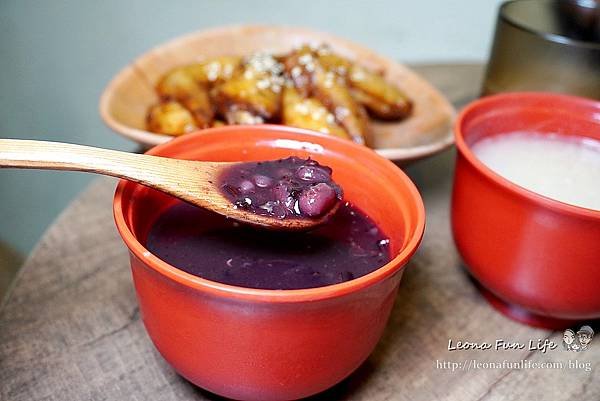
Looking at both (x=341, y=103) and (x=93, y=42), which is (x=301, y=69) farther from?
(x=93, y=42)

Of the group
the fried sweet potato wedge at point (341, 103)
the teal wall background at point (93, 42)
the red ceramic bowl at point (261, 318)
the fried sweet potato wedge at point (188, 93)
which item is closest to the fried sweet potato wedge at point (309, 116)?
the fried sweet potato wedge at point (341, 103)

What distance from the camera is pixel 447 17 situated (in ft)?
5.07

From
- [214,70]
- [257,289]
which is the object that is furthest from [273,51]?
[257,289]

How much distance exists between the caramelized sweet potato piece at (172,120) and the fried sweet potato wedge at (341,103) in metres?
0.19

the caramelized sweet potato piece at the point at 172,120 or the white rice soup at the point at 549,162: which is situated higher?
the white rice soup at the point at 549,162

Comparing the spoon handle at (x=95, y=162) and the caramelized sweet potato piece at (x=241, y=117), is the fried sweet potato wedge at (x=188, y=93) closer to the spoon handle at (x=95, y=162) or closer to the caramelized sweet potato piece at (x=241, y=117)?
the caramelized sweet potato piece at (x=241, y=117)

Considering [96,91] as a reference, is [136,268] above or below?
above

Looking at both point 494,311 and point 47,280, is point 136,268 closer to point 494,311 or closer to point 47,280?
point 47,280

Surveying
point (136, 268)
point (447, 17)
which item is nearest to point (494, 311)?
point (136, 268)

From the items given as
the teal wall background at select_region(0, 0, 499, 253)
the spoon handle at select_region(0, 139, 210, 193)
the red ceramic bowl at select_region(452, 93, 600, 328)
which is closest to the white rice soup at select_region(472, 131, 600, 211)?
the red ceramic bowl at select_region(452, 93, 600, 328)

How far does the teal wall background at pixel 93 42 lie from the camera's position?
4.34 feet

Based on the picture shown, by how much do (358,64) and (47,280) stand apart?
2.08 ft

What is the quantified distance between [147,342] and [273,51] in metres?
0.62

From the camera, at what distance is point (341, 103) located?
0.87 meters
